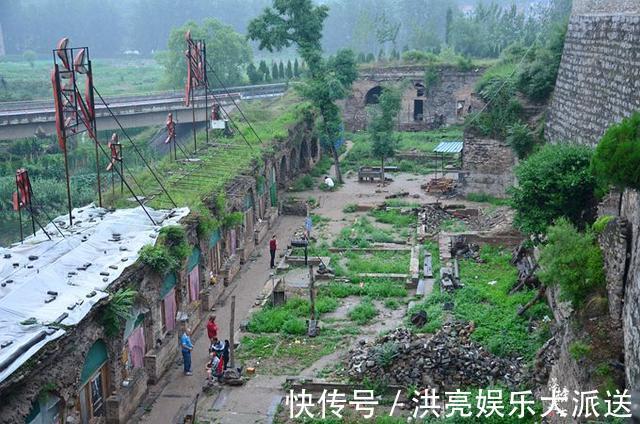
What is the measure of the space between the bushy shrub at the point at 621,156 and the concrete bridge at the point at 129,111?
2279cm

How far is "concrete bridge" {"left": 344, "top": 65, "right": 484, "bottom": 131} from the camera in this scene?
49.7 meters

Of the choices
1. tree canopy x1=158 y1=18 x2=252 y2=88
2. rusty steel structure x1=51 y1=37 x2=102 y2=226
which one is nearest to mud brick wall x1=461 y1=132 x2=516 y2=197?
rusty steel structure x1=51 y1=37 x2=102 y2=226

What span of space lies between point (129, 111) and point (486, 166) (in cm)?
2269

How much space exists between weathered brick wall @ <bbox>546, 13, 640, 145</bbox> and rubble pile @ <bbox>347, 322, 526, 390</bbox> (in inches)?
280

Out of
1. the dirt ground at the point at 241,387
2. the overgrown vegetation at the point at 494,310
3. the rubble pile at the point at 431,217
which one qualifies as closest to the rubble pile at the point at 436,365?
the overgrown vegetation at the point at 494,310

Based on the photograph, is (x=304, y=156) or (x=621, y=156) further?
(x=304, y=156)

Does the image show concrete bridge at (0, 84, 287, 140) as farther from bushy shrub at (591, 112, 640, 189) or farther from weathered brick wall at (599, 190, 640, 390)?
bushy shrub at (591, 112, 640, 189)

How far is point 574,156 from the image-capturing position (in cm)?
1870

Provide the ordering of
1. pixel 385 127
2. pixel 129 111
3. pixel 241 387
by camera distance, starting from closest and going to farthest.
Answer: pixel 241 387, pixel 385 127, pixel 129 111

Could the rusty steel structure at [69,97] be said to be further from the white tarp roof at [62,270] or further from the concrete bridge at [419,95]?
the concrete bridge at [419,95]

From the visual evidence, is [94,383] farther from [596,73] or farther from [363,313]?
[596,73]

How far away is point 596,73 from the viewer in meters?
22.5

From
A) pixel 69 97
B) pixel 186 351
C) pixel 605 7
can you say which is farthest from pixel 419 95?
pixel 186 351

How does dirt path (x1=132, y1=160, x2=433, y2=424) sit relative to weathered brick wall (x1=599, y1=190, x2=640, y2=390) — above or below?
below
